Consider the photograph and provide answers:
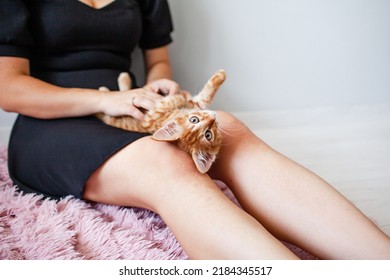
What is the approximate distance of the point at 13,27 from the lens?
0.85 metres

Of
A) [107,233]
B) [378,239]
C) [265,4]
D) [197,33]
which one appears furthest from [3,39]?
[265,4]

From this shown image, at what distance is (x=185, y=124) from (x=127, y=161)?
8.0 inches

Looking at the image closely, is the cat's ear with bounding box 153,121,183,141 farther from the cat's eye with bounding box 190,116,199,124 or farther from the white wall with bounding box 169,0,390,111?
the white wall with bounding box 169,0,390,111

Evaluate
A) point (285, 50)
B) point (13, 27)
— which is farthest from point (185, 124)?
point (285, 50)

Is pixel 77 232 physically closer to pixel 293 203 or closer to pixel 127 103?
pixel 127 103

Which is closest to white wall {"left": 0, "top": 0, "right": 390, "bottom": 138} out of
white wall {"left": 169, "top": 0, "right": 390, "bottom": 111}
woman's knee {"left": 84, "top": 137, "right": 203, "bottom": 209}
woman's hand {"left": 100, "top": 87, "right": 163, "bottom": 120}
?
white wall {"left": 169, "top": 0, "right": 390, "bottom": 111}

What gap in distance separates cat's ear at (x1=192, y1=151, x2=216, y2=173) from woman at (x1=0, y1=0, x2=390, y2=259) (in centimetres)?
2

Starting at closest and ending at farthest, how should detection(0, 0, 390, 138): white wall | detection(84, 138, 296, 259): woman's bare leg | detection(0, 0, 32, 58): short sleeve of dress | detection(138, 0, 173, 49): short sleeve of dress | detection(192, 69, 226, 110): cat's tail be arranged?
detection(84, 138, 296, 259): woman's bare leg, detection(0, 0, 32, 58): short sleeve of dress, detection(192, 69, 226, 110): cat's tail, detection(138, 0, 173, 49): short sleeve of dress, detection(0, 0, 390, 138): white wall

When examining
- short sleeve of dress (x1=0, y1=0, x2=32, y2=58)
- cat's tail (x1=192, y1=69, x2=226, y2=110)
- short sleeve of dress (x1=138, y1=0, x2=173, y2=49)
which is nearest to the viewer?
short sleeve of dress (x1=0, y1=0, x2=32, y2=58)

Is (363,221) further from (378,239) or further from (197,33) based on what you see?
(197,33)

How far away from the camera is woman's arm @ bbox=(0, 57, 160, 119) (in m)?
0.86

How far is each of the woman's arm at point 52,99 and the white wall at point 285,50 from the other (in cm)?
70

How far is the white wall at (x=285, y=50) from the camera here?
4.92 feet

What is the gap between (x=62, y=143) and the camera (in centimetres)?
80
